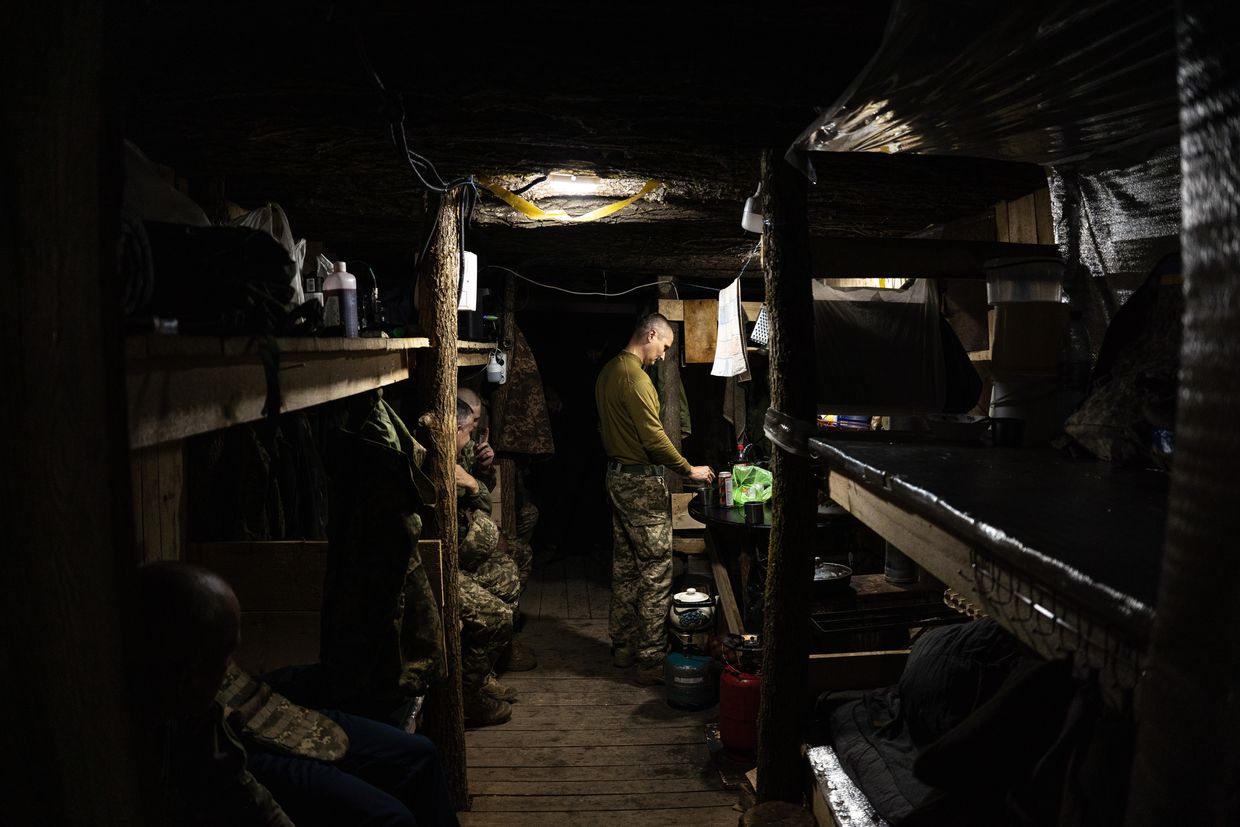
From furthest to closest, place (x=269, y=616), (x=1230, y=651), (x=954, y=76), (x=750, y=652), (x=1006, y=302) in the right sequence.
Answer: (x=750, y=652) < (x=269, y=616) < (x=1006, y=302) < (x=954, y=76) < (x=1230, y=651)

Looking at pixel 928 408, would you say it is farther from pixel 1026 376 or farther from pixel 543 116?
pixel 543 116

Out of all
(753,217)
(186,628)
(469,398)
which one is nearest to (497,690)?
(469,398)

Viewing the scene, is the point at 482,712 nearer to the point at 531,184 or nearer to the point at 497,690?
the point at 497,690

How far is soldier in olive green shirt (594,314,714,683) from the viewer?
5.91m

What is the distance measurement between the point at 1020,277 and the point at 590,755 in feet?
12.2

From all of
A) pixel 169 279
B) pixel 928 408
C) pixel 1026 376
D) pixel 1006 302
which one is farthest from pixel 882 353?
pixel 169 279

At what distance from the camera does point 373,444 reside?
2.87 meters

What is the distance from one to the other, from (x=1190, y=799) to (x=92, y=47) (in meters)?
1.37

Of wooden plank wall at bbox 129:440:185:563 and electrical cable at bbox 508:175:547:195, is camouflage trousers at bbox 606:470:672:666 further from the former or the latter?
wooden plank wall at bbox 129:440:185:563

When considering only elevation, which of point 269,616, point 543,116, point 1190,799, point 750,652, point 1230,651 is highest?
point 543,116

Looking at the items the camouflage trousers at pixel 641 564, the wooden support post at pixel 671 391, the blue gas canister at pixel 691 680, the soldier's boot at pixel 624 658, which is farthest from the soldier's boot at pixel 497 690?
the wooden support post at pixel 671 391

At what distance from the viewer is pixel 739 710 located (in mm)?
4312

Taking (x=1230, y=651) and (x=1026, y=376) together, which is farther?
(x=1026, y=376)

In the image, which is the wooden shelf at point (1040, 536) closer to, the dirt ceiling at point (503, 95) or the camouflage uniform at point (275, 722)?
the dirt ceiling at point (503, 95)
